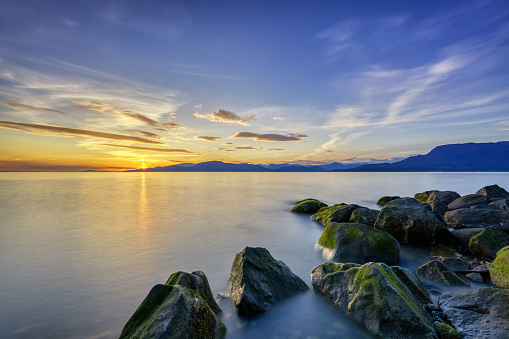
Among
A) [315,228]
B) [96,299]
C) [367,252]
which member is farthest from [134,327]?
[315,228]

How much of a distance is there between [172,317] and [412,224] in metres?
13.5

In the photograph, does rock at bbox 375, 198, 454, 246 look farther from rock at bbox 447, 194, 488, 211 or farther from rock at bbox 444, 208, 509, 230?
rock at bbox 447, 194, 488, 211

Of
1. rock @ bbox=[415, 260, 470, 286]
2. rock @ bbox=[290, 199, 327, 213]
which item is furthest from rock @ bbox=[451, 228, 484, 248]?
rock @ bbox=[290, 199, 327, 213]

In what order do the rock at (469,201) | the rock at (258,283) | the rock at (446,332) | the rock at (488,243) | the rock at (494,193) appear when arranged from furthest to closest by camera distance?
the rock at (494,193) → the rock at (469,201) → the rock at (488,243) → the rock at (258,283) → the rock at (446,332)

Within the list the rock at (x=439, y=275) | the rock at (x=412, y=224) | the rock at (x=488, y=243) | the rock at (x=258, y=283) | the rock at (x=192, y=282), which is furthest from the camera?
the rock at (x=412, y=224)

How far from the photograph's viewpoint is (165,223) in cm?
2505

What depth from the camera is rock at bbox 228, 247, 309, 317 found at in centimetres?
772

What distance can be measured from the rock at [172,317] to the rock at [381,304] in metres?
3.96

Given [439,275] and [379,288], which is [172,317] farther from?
[439,275]

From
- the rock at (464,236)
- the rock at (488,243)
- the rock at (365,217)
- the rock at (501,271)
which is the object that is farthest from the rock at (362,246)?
the rock at (365,217)

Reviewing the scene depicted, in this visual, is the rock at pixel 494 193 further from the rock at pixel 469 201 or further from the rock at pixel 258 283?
the rock at pixel 258 283

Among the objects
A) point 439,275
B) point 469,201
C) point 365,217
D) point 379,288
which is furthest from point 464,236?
point 469,201

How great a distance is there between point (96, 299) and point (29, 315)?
192 cm

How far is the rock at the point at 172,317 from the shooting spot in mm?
4992
